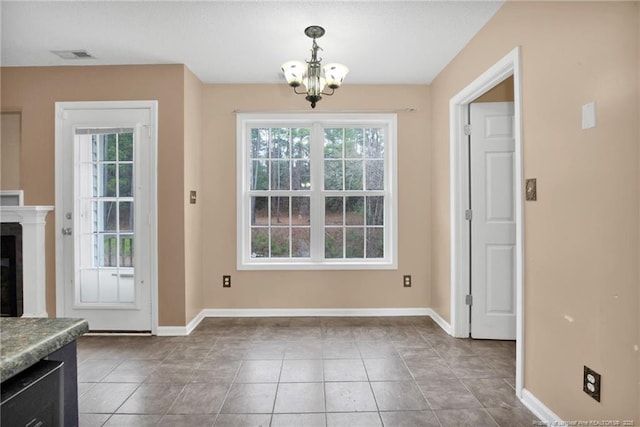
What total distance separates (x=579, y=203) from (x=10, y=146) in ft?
16.3

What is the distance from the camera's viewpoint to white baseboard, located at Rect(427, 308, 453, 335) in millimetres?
3461

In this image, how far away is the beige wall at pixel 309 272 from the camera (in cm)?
395

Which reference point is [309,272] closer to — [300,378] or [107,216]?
[300,378]

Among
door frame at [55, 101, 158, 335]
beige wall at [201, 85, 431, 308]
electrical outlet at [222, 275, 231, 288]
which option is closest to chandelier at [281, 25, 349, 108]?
beige wall at [201, 85, 431, 308]

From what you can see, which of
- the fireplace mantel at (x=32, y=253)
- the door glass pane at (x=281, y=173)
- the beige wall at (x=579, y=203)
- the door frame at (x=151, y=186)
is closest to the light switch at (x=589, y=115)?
the beige wall at (x=579, y=203)

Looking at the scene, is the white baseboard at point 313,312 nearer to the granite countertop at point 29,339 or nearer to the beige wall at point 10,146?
the beige wall at point 10,146

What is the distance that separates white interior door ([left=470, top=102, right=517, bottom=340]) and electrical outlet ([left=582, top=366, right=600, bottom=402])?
155cm

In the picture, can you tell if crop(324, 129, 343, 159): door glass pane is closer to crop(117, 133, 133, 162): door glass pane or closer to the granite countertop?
crop(117, 133, 133, 162): door glass pane

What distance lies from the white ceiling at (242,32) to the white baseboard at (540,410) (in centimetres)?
250

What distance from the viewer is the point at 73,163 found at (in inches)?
135

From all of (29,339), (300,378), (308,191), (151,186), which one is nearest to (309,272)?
(308,191)

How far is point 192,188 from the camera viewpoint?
3.65 metres

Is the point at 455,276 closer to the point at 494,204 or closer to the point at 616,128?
the point at 494,204

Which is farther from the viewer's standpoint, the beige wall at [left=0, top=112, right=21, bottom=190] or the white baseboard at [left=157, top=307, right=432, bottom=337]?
the white baseboard at [left=157, top=307, right=432, bottom=337]
